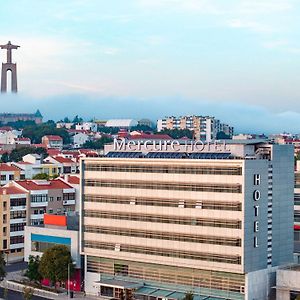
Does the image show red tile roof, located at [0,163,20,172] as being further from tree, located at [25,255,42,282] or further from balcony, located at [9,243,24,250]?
tree, located at [25,255,42,282]

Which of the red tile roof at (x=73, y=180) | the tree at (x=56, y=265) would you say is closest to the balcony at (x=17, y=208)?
the red tile roof at (x=73, y=180)

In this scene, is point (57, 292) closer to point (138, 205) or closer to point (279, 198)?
point (138, 205)

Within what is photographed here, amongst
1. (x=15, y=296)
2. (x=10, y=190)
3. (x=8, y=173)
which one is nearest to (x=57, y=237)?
(x=15, y=296)

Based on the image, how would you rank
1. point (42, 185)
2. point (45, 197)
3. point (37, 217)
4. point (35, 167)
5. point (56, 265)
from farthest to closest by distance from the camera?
point (35, 167) → point (42, 185) → point (45, 197) → point (37, 217) → point (56, 265)

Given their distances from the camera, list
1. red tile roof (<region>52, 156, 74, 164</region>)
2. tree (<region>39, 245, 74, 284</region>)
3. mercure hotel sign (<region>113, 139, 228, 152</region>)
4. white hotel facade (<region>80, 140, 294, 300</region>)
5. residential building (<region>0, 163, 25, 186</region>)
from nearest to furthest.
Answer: white hotel facade (<region>80, 140, 294, 300</region>), mercure hotel sign (<region>113, 139, 228, 152</region>), tree (<region>39, 245, 74, 284</region>), residential building (<region>0, 163, 25, 186</region>), red tile roof (<region>52, 156, 74, 164</region>)

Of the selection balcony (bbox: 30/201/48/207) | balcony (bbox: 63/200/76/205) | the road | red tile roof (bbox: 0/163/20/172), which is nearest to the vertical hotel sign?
the road

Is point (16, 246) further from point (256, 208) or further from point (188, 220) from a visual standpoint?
point (256, 208)
